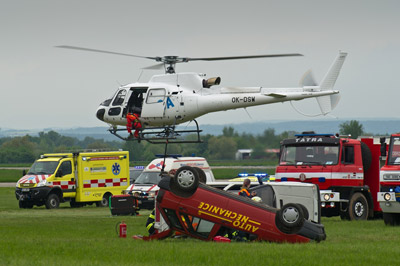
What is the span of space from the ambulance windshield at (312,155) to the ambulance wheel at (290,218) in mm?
9432

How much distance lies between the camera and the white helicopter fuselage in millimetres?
28516

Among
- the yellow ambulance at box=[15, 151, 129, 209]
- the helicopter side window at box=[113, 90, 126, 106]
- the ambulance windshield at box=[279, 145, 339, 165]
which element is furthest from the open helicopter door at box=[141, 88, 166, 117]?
the ambulance windshield at box=[279, 145, 339, 165]

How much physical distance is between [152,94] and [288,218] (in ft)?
54.0

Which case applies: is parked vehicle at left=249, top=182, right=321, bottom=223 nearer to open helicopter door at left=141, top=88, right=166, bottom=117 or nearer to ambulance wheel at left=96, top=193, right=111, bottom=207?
open helicopter door at left=141, top=88, right=166, bottom=117

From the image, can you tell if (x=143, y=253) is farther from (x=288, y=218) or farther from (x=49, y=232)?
(x=49, y=232)

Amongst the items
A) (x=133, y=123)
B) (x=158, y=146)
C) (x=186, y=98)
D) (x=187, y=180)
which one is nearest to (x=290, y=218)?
(x=187, y=180)

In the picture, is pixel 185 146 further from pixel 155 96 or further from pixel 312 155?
pixel 312 155

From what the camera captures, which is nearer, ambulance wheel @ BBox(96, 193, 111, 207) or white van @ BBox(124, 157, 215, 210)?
white van @ BBox(124, 157, 215, 210)

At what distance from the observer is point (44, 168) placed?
116 feet

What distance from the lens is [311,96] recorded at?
1115 inches

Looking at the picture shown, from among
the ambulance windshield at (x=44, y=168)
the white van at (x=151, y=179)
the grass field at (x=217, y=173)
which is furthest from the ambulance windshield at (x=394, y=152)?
the grass field at (x=217, y=173)

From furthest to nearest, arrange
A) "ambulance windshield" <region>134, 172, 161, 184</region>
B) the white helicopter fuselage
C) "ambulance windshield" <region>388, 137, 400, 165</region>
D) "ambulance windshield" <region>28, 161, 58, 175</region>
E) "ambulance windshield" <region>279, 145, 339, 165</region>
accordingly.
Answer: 1. "ambulance windshield" <region>28, 161, 58, 175</region>
2. "ambulance windshield" <region>134, 172, 161, 184</region>
3. the white helicopter fuselage
4. "ambulance windshield" <region>279, 145, 339, 165</region>
5. "ambulance windshield" <region>388, 137, 400, 165</region>

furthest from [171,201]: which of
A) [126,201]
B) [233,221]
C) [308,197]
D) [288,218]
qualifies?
[126,201]

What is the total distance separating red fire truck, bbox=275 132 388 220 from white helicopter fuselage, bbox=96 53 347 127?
13.0ft
